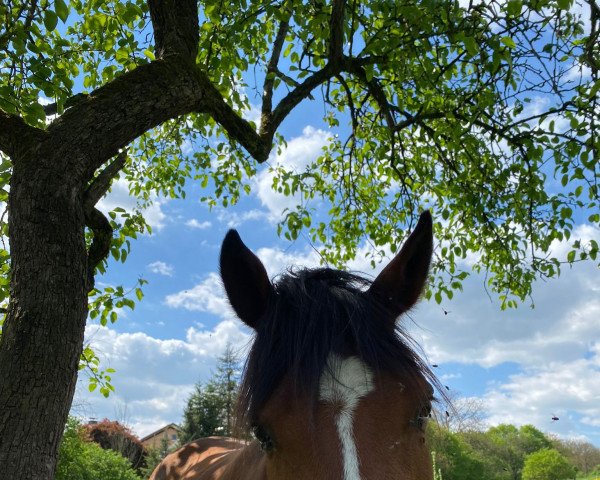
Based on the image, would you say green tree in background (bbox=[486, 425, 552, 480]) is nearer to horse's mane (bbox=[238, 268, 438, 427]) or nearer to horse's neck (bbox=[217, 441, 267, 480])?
horse's neck (bbox=[217, 441, 267, 480])

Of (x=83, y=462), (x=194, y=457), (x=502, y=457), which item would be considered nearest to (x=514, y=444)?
(x=502, y=457)

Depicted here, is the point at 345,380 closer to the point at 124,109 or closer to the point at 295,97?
the point at 124,109

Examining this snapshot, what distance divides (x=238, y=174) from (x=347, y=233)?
2.20 m

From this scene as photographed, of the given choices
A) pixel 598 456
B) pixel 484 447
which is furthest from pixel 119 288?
pixel 598 456

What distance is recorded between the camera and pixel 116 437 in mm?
22891

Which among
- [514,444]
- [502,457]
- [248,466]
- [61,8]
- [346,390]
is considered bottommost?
[248,466]

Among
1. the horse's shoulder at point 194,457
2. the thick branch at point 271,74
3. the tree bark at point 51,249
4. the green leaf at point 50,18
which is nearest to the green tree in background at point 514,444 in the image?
the horse's shoulder at point 194,457

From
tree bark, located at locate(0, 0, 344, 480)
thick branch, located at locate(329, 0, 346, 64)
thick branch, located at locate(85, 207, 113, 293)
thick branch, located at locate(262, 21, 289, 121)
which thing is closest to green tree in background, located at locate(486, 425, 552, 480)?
thick branch, located at locate(262, 21, 289, 121)

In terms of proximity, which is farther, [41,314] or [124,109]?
[124,109]

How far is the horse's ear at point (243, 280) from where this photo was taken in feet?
8.39

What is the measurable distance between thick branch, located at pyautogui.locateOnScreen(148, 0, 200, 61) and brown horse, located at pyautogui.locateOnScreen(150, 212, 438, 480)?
95.6 inches

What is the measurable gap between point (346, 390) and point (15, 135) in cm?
264

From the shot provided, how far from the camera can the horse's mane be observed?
214cm

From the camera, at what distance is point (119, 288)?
5777mm
